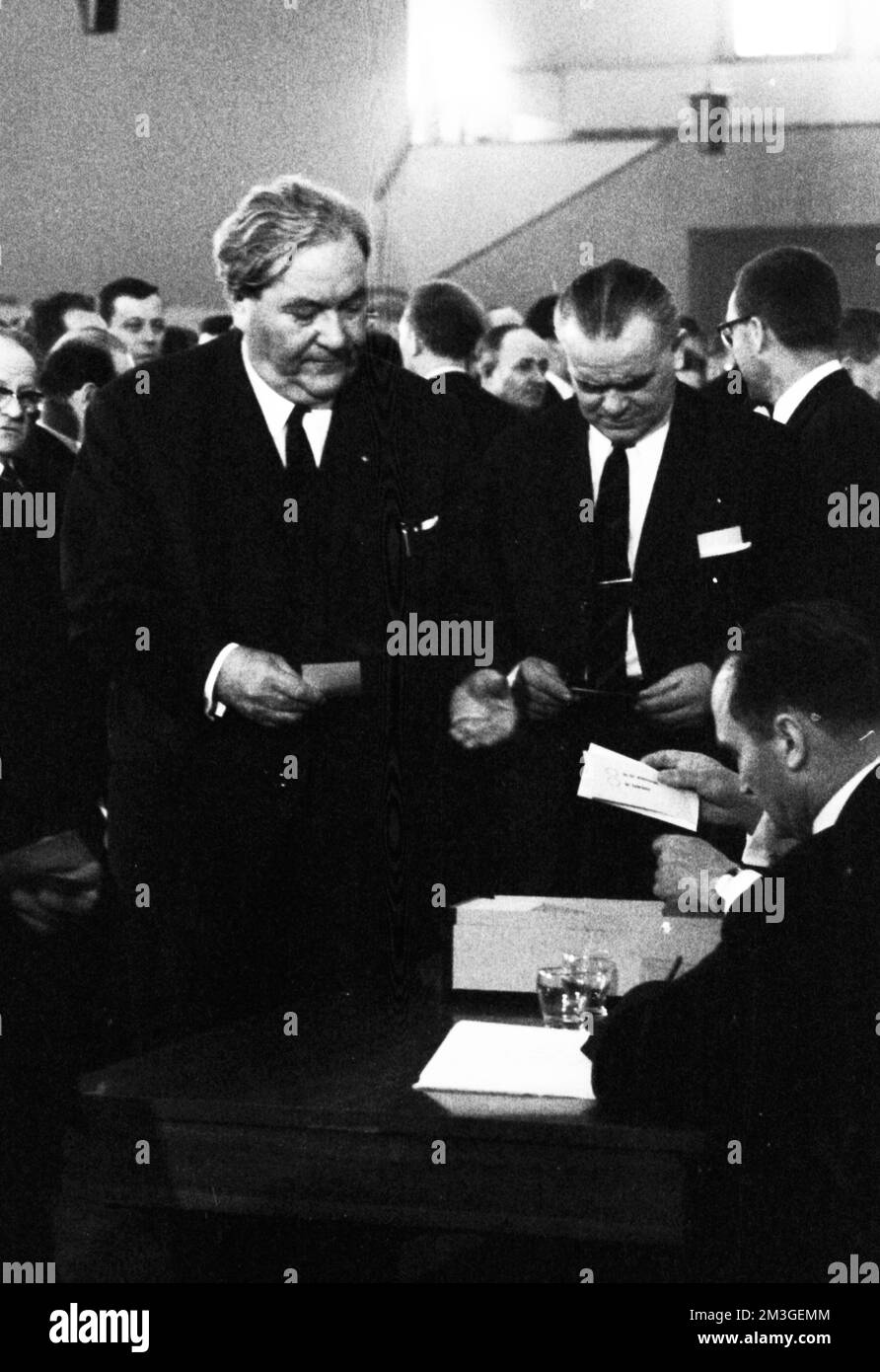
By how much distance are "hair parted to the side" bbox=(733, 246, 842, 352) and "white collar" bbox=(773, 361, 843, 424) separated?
5 centimetres

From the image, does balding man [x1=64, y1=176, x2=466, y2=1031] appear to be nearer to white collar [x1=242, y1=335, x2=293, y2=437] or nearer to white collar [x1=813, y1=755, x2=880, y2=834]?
white collar [x1=242, y1=335, x2=293, y2=437]

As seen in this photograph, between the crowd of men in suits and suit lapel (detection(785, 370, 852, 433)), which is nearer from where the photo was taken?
the crowd of men in suits

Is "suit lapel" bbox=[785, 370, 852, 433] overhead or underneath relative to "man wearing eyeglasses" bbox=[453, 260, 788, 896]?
overhead

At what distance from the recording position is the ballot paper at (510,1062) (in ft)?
5.22

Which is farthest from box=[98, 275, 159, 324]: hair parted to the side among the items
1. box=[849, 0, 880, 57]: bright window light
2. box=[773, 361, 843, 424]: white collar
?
box=[849, 0, 880, 57]: bright window light

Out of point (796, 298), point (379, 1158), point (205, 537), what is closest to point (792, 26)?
point (796, 298)

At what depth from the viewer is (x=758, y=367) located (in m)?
3.06

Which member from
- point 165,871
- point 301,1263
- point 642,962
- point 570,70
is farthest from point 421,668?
point 570,70

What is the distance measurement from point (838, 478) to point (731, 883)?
1.04 m

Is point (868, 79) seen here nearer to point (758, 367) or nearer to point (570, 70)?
point (758, 367)

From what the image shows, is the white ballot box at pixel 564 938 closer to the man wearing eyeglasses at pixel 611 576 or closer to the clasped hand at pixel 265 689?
the clasped hand at pixel 265 689

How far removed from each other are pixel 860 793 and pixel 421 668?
1.05m

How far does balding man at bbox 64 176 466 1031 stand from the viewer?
8.05 feet

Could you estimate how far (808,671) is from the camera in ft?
5.76
